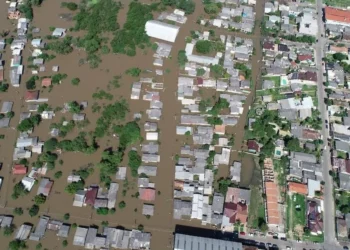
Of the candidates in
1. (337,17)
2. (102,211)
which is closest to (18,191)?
(102,211)

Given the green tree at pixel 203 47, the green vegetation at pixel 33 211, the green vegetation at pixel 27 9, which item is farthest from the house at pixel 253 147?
the green vegetation at pixel 27 9

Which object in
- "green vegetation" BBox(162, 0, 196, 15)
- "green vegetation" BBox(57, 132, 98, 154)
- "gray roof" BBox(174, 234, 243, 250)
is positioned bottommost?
"gray roof" BBox(174, 234, 243, 250)

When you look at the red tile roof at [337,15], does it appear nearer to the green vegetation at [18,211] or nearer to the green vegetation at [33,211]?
the green vegetation at [33,211]

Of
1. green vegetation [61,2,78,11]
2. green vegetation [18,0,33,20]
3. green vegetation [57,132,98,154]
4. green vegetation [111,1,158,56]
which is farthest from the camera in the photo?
green vegetation [61,2,78,11]

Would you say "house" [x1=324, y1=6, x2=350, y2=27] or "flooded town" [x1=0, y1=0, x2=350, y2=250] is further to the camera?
"house" [x1=324, y1=6, x2=350, y2=27]

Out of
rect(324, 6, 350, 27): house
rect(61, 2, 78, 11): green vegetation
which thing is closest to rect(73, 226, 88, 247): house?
rect(61, 2, 78, 11): green vegetation

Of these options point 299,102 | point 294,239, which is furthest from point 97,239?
point 299,102

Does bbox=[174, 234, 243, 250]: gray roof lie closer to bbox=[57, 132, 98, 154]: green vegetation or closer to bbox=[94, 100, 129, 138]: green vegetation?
bbox=[57, 132, 98, 154]: green vegetation
